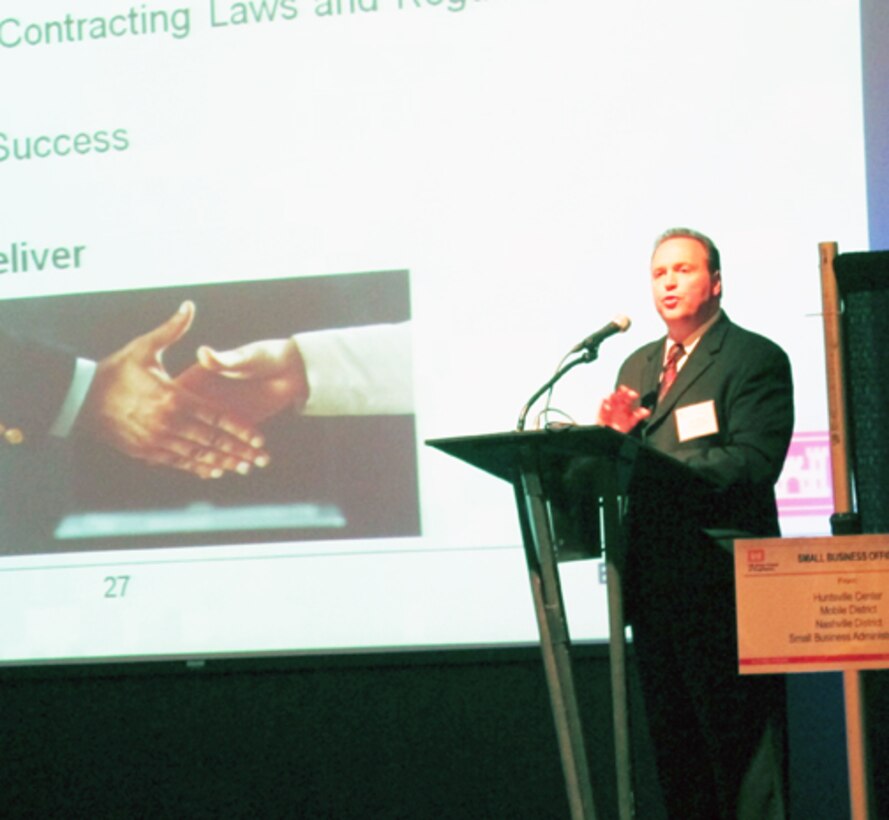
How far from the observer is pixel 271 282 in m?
3.68

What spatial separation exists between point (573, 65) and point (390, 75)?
48cm

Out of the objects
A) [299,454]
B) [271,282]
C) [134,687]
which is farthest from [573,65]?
[134,687]

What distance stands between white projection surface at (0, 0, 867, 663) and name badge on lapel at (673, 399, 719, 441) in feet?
2.82

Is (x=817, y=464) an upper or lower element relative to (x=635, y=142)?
lower

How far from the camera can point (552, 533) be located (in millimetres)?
2312

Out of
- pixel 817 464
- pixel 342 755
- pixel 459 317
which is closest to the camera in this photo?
pixel 817 464

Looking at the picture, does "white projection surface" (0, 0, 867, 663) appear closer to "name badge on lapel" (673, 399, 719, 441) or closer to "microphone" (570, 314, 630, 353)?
"name badge on lapel" (673, 399, 719, 441)

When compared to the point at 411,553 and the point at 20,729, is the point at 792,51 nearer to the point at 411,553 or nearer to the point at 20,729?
the point at 411,553

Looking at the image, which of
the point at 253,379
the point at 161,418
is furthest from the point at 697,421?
the point at 161,418

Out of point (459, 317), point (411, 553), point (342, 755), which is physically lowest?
point (342, 755)

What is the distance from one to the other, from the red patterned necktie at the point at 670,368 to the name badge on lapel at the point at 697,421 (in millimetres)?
92

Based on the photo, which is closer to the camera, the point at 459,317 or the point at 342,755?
the point at 459,317

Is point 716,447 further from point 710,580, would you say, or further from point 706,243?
point 706,243

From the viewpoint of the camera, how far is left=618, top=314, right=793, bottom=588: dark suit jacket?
245 cm
